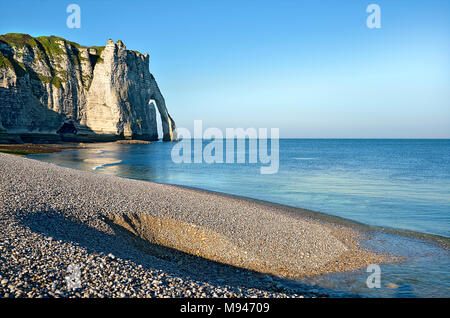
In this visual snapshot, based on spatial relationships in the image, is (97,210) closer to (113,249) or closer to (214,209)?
(113,249)

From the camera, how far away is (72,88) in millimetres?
87750

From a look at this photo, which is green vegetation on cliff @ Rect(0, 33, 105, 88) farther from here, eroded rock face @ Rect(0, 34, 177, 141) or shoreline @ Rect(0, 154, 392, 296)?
shoreline @ Rect(0, 154, 392, 296)

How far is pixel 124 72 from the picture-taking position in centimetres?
9381

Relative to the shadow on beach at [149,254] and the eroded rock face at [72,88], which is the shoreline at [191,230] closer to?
the shadow on beach at [149,254]

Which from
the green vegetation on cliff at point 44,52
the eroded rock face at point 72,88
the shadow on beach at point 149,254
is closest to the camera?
the shadow on beach at point 149,254

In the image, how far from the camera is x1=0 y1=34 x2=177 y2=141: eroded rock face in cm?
7431

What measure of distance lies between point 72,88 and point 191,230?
9122 centimetres

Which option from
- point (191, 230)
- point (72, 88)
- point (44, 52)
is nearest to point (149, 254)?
point (191, 230)

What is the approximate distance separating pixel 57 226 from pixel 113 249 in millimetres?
2588

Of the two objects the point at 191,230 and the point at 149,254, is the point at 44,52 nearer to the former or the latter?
the point at 191,230

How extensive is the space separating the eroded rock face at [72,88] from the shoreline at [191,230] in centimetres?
7181

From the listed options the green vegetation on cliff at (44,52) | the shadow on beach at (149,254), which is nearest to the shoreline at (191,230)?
the shadow on beach at (149,254)

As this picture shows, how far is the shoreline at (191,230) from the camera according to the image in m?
9.78
